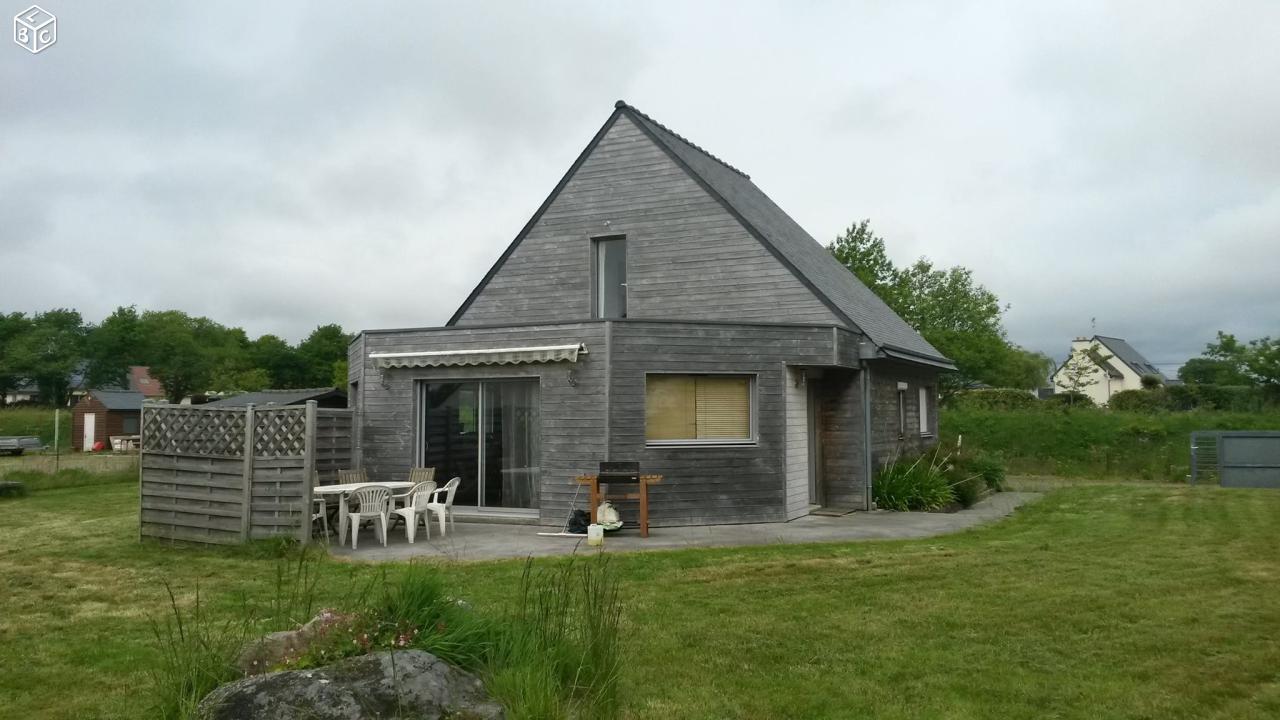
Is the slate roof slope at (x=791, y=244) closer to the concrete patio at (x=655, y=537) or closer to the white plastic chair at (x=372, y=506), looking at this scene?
the concrete patio at (x=655, y=537)

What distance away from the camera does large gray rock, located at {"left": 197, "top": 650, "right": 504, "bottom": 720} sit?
3650 millimetres

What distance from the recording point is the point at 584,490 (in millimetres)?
12070

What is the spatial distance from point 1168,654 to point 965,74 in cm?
1205

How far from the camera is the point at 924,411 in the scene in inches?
757

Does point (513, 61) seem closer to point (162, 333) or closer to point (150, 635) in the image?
point (150, 635)

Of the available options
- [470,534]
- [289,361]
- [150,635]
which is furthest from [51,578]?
[289,361]

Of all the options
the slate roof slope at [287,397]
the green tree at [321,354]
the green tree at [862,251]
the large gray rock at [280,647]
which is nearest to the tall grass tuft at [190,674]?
the large gray rock at [280,647]

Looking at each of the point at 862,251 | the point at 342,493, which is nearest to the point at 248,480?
the point at 342,493

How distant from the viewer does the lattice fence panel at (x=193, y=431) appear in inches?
417

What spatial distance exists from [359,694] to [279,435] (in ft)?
25.0

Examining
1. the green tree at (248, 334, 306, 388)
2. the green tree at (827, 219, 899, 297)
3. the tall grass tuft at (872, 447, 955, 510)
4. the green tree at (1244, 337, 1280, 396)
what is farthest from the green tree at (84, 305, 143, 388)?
the green tree at (1244, 337, 1280, 396)

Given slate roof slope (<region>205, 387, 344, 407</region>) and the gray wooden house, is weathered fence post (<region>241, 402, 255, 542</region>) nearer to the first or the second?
the gray wooden house

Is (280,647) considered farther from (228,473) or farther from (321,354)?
(321,354)

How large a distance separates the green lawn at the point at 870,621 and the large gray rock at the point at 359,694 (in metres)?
1.06
